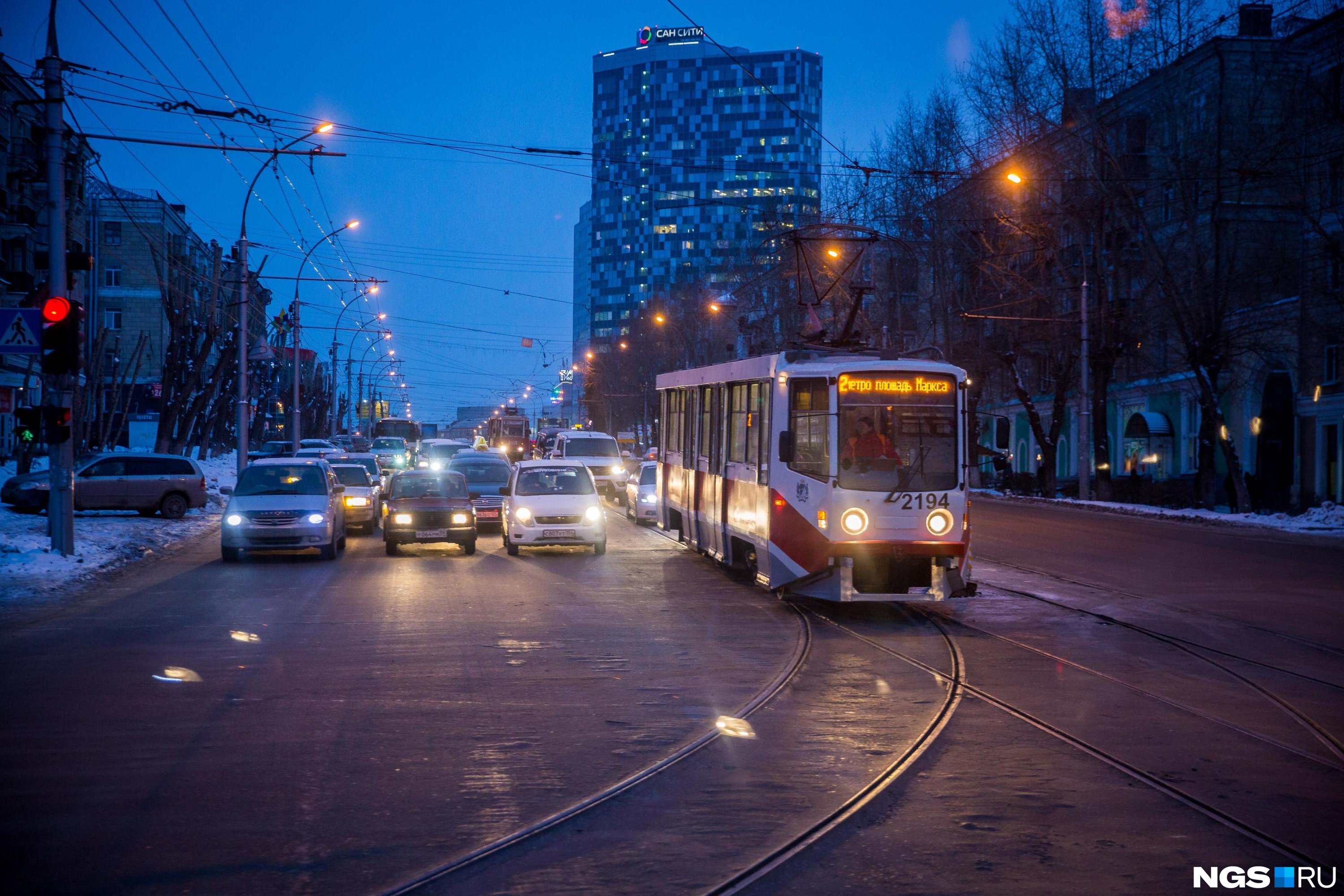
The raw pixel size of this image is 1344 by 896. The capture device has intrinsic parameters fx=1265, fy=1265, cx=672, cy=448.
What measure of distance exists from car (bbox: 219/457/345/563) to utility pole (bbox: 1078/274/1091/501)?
91.1 feet

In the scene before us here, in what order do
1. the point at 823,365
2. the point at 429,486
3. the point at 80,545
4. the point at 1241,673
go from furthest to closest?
1. the point at 429,486
2. the point at 80,545
3. the point at 823,365
4. the point at 1241,673

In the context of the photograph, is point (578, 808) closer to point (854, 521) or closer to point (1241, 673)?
point (1241, 673)

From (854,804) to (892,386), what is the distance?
29.0 feet

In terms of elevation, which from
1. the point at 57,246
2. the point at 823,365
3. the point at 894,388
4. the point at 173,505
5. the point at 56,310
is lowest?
the point at 173,505

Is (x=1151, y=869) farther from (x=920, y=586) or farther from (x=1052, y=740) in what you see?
(x=920, y=586)

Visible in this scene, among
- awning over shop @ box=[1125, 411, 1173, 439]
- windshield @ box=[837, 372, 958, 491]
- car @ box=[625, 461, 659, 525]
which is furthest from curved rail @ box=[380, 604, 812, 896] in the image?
awning over shop @ box=[1125, 411, 1173, 439]

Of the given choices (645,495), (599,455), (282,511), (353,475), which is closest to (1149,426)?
(599,455)

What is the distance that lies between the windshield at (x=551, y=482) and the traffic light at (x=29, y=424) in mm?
7918

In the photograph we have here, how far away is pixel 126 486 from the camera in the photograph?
104ft

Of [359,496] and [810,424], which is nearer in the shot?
[810,424]

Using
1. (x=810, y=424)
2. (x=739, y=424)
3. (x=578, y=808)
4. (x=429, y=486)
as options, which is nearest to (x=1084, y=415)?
(x=429, y=486)

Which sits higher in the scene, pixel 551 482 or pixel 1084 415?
pixel 1084 415

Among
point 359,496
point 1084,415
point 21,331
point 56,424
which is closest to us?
point 21,331

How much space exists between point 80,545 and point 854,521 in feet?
48.9
